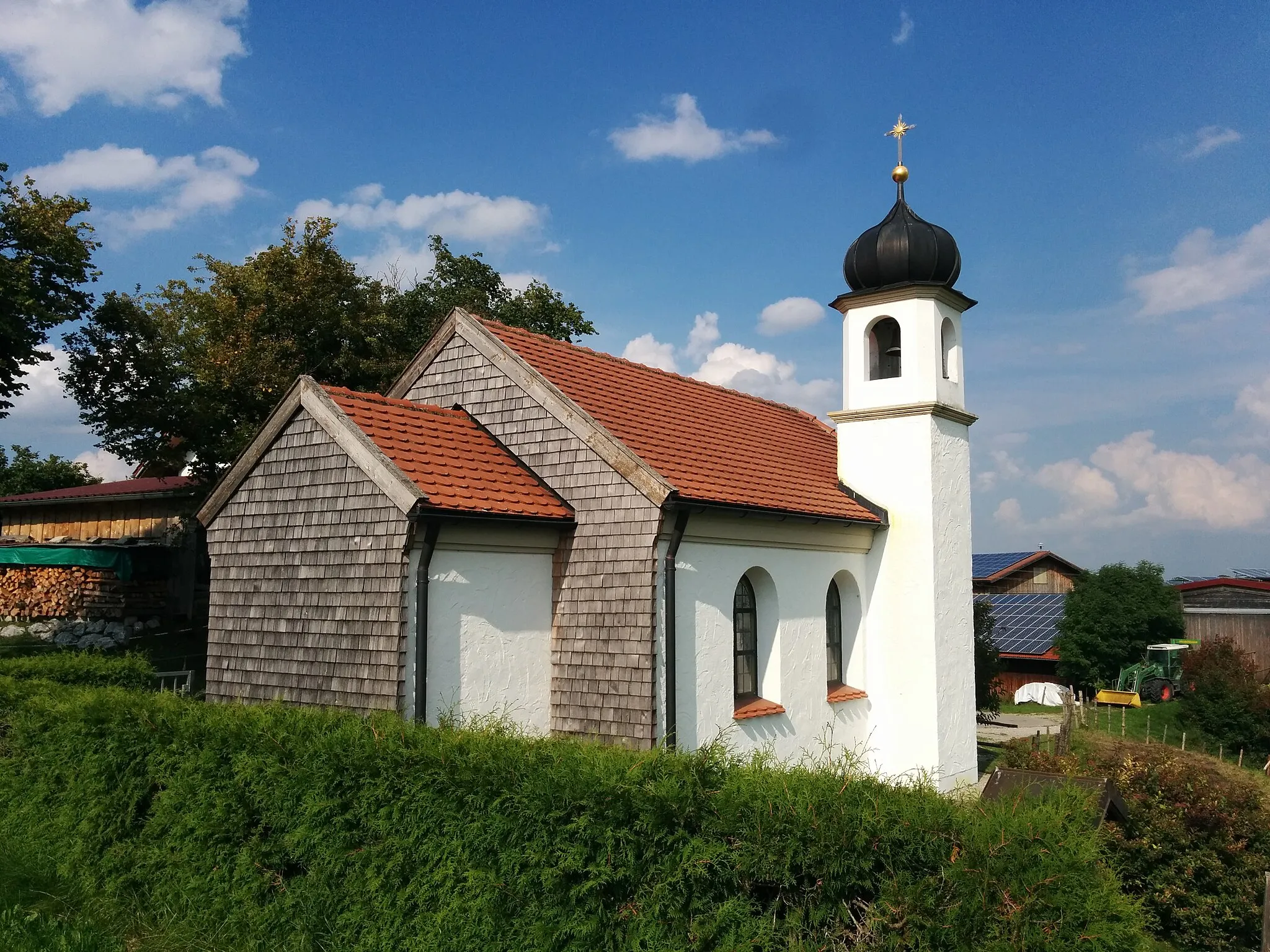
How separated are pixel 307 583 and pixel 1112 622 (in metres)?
31.8

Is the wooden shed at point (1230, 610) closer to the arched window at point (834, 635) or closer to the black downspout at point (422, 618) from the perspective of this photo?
the arched window at point (834, 635)

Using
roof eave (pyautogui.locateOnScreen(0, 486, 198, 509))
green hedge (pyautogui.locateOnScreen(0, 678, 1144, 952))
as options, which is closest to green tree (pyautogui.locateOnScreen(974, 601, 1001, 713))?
green hedge (pyautogui.locateOnScreen(0, 678, 1144, 952))

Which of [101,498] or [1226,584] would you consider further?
[1226,584]

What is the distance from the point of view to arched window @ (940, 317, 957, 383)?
1695cm

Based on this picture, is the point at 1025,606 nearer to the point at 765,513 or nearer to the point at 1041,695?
the point at 1041,695

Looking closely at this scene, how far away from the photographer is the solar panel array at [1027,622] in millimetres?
36875

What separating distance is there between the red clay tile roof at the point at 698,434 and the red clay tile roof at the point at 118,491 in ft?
51.9

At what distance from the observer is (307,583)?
11430mm

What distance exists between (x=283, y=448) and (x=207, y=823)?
17.3 ft

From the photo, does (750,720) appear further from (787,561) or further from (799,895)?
(799,895)

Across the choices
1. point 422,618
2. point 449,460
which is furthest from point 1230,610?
point 422,618

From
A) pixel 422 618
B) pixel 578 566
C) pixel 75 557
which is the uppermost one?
pixel 75 557

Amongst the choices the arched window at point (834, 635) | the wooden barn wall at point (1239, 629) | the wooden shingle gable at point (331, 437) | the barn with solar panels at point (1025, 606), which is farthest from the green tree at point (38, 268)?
the wooden barn wall at point (1239, 629)

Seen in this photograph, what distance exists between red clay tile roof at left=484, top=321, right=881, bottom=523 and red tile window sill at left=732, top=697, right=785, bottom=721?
276 cm
